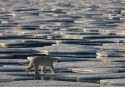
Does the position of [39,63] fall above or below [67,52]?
above

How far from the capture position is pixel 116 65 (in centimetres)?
719

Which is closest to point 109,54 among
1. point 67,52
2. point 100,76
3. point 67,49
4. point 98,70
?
Result: point 67,52

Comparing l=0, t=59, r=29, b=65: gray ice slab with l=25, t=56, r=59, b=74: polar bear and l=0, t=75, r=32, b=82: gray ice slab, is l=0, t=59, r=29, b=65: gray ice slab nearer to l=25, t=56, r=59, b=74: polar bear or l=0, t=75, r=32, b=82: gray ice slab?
l=25, t=56, r=59, b=74: polar bear

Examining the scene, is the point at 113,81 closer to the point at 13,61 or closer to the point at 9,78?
the point at 9,78

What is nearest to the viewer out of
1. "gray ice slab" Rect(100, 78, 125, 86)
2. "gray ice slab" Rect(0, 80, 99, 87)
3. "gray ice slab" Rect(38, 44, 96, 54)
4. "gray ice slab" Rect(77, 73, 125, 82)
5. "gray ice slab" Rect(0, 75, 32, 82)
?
"gray ice slab" Rect(0, 80, 99, 87)

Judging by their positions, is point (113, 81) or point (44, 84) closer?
point (44, 84)

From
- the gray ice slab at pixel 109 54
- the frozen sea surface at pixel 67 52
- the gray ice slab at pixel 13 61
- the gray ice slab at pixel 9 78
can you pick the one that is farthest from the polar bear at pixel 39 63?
the gray ice slab at pixel 109 54

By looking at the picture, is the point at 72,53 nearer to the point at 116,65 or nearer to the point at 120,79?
the point at 116,65

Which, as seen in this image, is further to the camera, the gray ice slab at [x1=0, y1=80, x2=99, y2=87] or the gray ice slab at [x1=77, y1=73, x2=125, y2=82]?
the gray ice slab at [x1=77, y1=73, x2=125, y2=82]

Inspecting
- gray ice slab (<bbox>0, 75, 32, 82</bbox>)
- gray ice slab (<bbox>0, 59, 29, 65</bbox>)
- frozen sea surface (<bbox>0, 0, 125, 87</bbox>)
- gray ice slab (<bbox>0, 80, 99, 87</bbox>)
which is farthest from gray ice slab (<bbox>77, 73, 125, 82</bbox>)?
gray ice slab (<bbox>0, 59, 29, 65</bbox>)

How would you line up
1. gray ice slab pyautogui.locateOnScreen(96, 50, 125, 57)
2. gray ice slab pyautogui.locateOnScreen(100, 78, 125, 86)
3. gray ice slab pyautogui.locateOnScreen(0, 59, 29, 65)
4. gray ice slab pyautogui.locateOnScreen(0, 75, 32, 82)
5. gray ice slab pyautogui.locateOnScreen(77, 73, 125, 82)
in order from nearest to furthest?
gray ice slab pyautogui.locateOnScreen(100, 78, 125, 86) < gray ice slab pyautogui.locateOnScreen(0, 75, 32, 82) < gray ice slab pyautogui.locateOnScreen(77, 73, 125, 82) < gray ice slab pyautogui.locateOnScreen(0, 59, 29, 65) < gray ice slab pyautogui.locateOnScreen(96, 50, 125, 57)

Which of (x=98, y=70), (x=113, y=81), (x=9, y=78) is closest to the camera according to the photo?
(x=113, y=81)

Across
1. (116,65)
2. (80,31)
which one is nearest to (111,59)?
(116,65)

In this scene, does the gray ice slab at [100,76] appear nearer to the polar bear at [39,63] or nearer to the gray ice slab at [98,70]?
the gray ice slab at [98,70]
